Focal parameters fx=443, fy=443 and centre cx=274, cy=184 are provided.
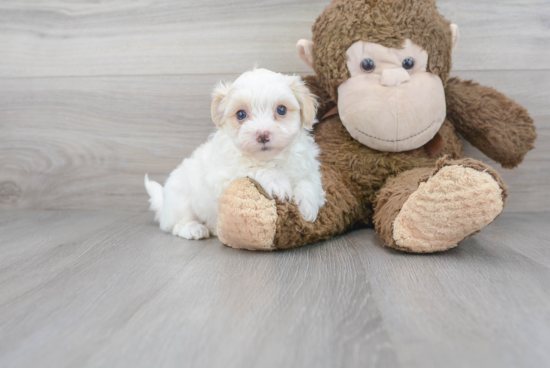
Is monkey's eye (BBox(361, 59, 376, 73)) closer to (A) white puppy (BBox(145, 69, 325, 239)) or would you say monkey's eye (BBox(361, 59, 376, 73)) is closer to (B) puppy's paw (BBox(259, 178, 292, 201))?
(A) white puppy (BBox(145, 69, 325, 239))

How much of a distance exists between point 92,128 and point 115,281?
3.06 ft

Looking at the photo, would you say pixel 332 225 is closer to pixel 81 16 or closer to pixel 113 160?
pixel 113 160

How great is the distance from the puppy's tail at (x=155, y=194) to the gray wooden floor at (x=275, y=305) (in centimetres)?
28

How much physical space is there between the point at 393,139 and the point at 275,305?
0.65 m

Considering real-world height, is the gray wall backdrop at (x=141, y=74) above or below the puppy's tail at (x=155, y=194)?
above

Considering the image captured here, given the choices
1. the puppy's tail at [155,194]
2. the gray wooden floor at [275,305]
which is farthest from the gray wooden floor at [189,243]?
the puppy's tail at [155,194]

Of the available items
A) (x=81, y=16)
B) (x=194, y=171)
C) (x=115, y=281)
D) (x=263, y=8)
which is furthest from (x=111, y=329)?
(x=81, y=16)

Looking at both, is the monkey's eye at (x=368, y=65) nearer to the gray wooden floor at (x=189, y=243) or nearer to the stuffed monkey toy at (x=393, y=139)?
the stuffed monkey toy at (x=393, y=139)

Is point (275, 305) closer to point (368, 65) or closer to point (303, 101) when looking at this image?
point (303, 101)

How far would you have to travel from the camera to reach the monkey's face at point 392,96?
1157mm

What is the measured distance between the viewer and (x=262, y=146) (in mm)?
1021

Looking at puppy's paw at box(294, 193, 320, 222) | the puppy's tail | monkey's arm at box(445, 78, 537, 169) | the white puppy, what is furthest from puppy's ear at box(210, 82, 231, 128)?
monkey's arm at box(445, 78, 537, 169)

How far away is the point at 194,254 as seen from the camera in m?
1.07

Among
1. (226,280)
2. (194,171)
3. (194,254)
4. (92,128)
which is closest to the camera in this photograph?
(226,280)
